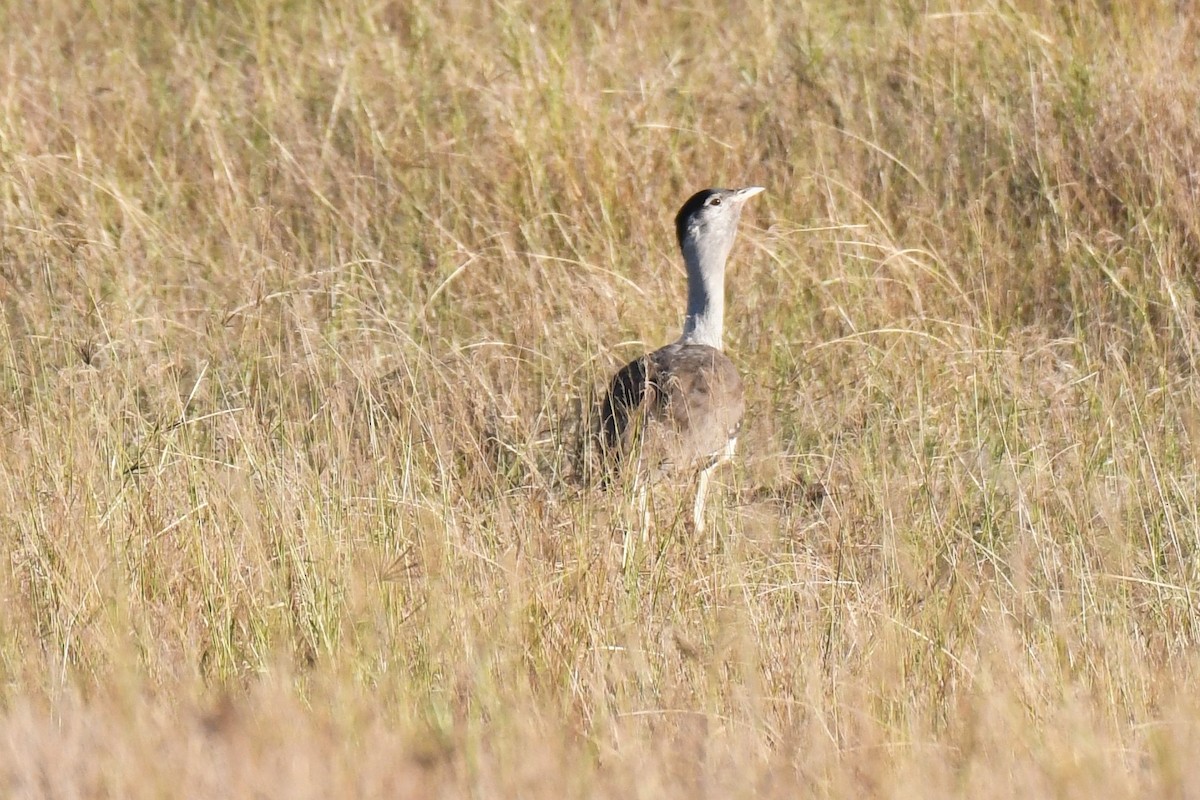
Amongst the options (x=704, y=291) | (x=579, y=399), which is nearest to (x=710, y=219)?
(x=704, y=291)

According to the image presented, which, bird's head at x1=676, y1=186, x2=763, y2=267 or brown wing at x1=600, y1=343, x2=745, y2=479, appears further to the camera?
bird's head at x1=676, y1=186, x2=763, y2=267

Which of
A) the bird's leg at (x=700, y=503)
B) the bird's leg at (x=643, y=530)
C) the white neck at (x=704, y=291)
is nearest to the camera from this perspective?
the bird's leg at (x=643, y=530)

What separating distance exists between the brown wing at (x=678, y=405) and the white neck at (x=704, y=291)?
32 centimetres

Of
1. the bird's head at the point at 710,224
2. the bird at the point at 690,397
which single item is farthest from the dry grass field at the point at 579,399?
the bird's head at the point at 710,224

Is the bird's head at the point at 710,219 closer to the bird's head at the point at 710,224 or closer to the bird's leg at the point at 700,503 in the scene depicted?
the bird's head at the point at 710,224

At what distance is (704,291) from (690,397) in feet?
2.59

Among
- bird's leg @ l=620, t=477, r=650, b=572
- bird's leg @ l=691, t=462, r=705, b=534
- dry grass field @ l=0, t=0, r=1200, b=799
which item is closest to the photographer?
dry grass field @ l=0, t=0, r=1200, b=799

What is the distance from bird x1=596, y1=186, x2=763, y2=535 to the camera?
15.6 ft

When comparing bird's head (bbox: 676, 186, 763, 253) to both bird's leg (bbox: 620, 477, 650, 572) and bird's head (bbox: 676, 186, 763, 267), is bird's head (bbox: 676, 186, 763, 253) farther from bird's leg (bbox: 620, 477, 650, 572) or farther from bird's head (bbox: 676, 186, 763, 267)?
bird's leg (bbox: 620, 477, 650, 572)

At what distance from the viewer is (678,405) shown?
5.14 meters

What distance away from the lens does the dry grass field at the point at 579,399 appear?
307 cm

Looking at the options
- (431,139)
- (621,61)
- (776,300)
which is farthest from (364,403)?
(621,61)

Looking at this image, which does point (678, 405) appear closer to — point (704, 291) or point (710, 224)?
point (704, 291)

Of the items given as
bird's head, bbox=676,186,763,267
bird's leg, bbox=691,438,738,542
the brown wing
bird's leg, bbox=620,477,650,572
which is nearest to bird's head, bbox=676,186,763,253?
bird's head, bbox=676,186,763,267
